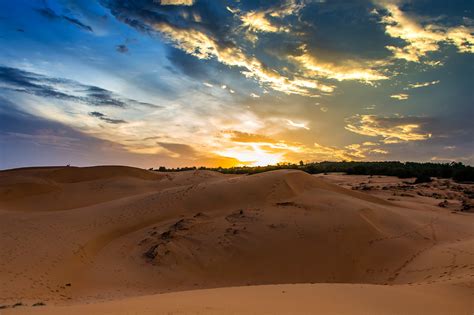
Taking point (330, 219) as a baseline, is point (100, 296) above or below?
below

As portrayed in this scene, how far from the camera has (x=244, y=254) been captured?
9.99 metres

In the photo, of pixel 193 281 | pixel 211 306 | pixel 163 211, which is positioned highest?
pixel 163 211

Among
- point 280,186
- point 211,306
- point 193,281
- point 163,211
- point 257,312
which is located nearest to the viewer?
point 257,312

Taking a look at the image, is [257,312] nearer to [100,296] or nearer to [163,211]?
[100,296]

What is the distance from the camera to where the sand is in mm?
5863

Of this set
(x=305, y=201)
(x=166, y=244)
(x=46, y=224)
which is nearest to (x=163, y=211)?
(x=166, y=244)

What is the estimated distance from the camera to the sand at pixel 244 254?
5.86 m

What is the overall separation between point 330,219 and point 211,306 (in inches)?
286

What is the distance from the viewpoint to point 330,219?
11711 millimetres

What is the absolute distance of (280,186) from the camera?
47.0 feet

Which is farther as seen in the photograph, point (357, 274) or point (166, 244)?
point (166, 244)

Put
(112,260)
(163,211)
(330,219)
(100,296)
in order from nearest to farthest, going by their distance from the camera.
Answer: (100,296) → (112,260) → (330,219) → (163,211)

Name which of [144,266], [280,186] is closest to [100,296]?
[144,266]

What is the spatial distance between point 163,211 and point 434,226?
31.8 ft
